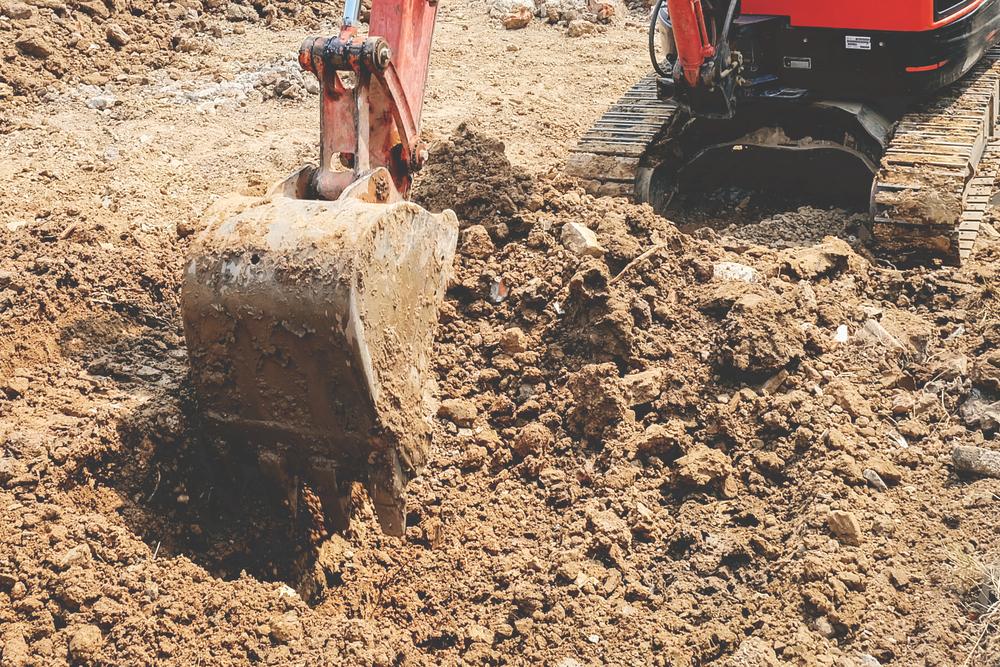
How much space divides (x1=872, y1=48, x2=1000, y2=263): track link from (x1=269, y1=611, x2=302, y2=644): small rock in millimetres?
3428

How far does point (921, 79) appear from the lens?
18.1 ft

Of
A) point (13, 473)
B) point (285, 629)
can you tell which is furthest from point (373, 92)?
point (285, 629)

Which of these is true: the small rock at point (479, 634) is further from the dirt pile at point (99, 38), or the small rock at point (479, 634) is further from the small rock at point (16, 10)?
the small rock at point (16, 10)

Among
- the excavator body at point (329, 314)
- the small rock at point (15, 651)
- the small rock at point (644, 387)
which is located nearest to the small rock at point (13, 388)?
the excavator body at point (329, 314)

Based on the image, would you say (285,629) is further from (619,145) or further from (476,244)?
(619,145)

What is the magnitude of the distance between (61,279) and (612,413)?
234cm

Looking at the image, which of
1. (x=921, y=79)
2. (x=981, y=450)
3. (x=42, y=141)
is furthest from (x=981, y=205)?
(x=42, y=141)

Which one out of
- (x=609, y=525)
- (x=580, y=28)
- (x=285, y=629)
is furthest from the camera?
(x=580, y=28)

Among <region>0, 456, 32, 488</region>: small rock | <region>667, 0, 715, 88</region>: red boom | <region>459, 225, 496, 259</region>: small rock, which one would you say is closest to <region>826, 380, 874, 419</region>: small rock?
<region>459, 225, 496, 259</region>: small rock

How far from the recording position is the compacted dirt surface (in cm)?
327

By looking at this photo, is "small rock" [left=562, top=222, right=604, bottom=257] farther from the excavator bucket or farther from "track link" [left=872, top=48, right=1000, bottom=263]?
"track link" [left=872, top=48, right=1000, bottom=263]

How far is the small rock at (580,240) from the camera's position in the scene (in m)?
4.58

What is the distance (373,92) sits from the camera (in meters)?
3.82

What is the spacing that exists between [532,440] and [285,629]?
120 centimetres
